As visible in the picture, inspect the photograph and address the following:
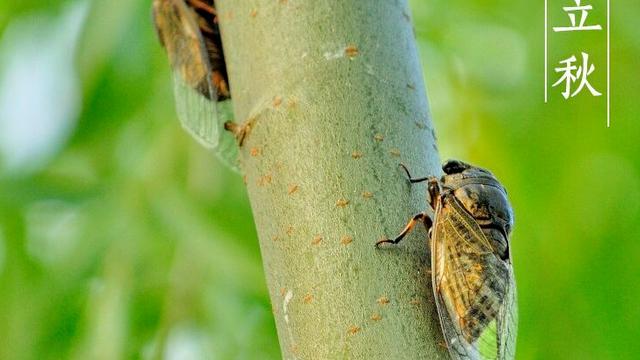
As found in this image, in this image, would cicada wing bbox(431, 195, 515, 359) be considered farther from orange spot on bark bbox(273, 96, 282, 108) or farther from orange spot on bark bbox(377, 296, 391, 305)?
orange spot on bark bbox(273, 96, 282, 108)

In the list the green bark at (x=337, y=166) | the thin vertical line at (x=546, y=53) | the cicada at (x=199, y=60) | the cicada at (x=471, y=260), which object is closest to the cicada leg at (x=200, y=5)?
the cicada at (x=199, y=60)

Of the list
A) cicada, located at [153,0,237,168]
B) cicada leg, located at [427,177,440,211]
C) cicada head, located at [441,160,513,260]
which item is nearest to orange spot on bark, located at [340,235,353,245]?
cicada leg, located at [427,177,440,211]

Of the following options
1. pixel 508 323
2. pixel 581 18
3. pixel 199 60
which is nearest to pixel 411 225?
pixel 508 323

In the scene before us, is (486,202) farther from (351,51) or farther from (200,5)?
(200,5)

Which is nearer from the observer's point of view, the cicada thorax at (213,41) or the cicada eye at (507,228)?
the cicada eye at (507,228)

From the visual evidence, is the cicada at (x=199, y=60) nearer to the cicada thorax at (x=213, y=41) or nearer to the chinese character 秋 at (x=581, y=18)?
the cicada thorax at (x=213, y=41)

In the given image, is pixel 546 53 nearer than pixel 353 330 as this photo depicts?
No

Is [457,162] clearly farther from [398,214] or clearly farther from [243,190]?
[243,190]

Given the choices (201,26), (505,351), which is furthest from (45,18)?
(505,351)
